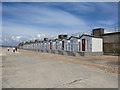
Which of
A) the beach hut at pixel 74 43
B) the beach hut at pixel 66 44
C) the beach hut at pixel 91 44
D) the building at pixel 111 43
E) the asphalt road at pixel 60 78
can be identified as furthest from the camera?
the beach hut at pixel 66 44

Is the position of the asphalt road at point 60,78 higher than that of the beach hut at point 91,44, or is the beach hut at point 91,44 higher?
the beach hut at point 91,44

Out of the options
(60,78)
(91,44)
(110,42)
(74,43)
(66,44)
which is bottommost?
(60,78)

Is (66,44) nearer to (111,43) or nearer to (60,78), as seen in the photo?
(111,43)

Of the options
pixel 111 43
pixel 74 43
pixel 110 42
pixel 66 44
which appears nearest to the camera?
pixel 111 43

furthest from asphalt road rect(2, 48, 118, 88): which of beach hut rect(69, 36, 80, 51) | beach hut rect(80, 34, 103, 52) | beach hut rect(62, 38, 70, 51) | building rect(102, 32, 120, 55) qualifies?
beach hut rect(62, 38, 70, 51)

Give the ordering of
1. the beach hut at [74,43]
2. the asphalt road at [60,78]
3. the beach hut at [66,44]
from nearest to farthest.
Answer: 1. the asphalt road at [60,78]
2. the beach hut at [74,43]
3. the beach hut at [66,44]

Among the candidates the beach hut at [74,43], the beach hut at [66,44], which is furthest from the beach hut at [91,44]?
the beach hut at [66,44]

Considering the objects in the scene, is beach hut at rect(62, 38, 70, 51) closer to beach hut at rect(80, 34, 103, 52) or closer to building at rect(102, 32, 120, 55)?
beach hut at rect(80, 34, 103, 52)

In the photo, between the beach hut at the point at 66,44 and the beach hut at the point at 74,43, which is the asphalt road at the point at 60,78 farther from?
the beach hut at the point at 66,44

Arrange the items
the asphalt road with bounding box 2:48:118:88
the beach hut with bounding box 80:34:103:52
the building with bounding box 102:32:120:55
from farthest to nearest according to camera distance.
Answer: the beach hut with bounding box 80:34:103:52
the building with bounding box 102:32:120:55
the asphalt road with bounding box 2:48:118:88

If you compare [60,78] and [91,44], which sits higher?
[91,44]

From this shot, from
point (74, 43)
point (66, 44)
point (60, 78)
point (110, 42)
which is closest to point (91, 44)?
point (110, 42)

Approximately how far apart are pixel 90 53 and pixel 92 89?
51.0 ft

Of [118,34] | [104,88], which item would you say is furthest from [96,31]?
[104,88]
